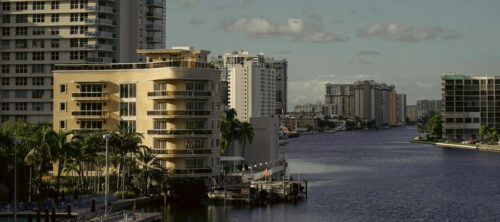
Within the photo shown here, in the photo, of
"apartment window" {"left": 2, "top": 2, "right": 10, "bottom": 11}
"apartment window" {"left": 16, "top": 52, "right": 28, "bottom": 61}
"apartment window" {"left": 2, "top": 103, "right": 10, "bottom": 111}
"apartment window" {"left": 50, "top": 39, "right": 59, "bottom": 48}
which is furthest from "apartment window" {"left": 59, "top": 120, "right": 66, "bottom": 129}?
"apartment window" {"left": 2, "top": 2, "right": 10, "bottom": 11}

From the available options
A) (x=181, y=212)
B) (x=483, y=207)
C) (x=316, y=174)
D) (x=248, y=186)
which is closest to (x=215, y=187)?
(x=248, y=186)

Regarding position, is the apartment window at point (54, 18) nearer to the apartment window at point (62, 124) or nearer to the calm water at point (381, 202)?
the apartment window at point (62, 124)

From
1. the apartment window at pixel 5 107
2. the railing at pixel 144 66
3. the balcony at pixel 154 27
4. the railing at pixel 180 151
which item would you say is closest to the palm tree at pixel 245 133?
the balcony at pixel 154 27

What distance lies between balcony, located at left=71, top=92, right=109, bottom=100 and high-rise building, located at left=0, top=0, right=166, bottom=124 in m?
34.9

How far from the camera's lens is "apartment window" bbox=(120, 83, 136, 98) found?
12756cm

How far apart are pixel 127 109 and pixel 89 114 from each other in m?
6.93

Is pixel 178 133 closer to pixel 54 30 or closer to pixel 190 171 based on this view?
pixel 190 171

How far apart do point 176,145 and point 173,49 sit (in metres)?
22.3

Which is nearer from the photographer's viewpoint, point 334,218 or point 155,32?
point 334,218

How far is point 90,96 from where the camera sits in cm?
12888

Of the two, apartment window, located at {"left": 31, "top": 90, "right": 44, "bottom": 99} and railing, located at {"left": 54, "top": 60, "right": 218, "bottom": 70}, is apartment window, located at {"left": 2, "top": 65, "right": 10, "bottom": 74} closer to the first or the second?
apartment window, located at {"left": 31, "top": 90, "right": 44, "bottom": 99}

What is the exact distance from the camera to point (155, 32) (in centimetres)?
18300

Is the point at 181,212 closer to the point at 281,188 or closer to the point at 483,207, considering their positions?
the point at 281,188

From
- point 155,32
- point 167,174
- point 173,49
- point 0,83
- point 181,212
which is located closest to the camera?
point 181,212
